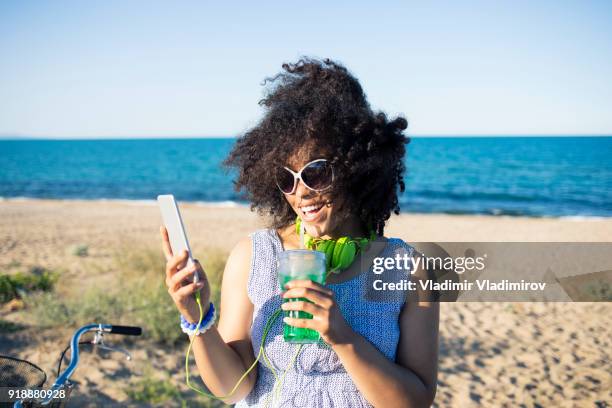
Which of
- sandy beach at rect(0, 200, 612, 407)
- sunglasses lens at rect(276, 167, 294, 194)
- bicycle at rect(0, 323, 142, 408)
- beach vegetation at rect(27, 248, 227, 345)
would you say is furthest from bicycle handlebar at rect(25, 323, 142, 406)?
beach vegetation at rect(27, 248, 227, 345)

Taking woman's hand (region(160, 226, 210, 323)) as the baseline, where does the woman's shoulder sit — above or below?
above

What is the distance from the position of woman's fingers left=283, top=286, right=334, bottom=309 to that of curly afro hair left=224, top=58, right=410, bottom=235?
54 centimetres

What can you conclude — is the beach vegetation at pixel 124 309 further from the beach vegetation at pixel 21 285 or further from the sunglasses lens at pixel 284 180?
the sunglasses lens at pixel 284 180

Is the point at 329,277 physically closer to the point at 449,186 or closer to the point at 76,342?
the point at 76,342

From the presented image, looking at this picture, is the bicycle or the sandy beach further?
the sandy beach

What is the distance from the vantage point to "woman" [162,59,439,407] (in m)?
1.77

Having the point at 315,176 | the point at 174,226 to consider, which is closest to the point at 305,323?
the point at 174,226

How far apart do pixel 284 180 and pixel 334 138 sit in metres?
0.25

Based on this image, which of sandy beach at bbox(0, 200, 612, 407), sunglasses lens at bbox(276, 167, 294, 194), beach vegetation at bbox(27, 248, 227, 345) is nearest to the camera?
sunglasses lens at bbox(276, 167, 294, 194)

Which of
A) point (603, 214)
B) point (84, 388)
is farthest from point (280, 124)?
point (603, 214)

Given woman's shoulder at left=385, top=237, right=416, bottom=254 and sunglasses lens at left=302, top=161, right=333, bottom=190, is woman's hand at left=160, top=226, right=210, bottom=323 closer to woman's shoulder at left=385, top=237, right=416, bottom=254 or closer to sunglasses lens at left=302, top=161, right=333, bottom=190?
sunglasses lens at left=302, top=161, right=333, bottom=190

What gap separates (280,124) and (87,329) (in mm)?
1382

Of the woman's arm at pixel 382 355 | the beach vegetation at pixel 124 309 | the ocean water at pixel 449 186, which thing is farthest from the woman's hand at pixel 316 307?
the ocean water at pixel 449 186

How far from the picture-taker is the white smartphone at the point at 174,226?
5.28ft
